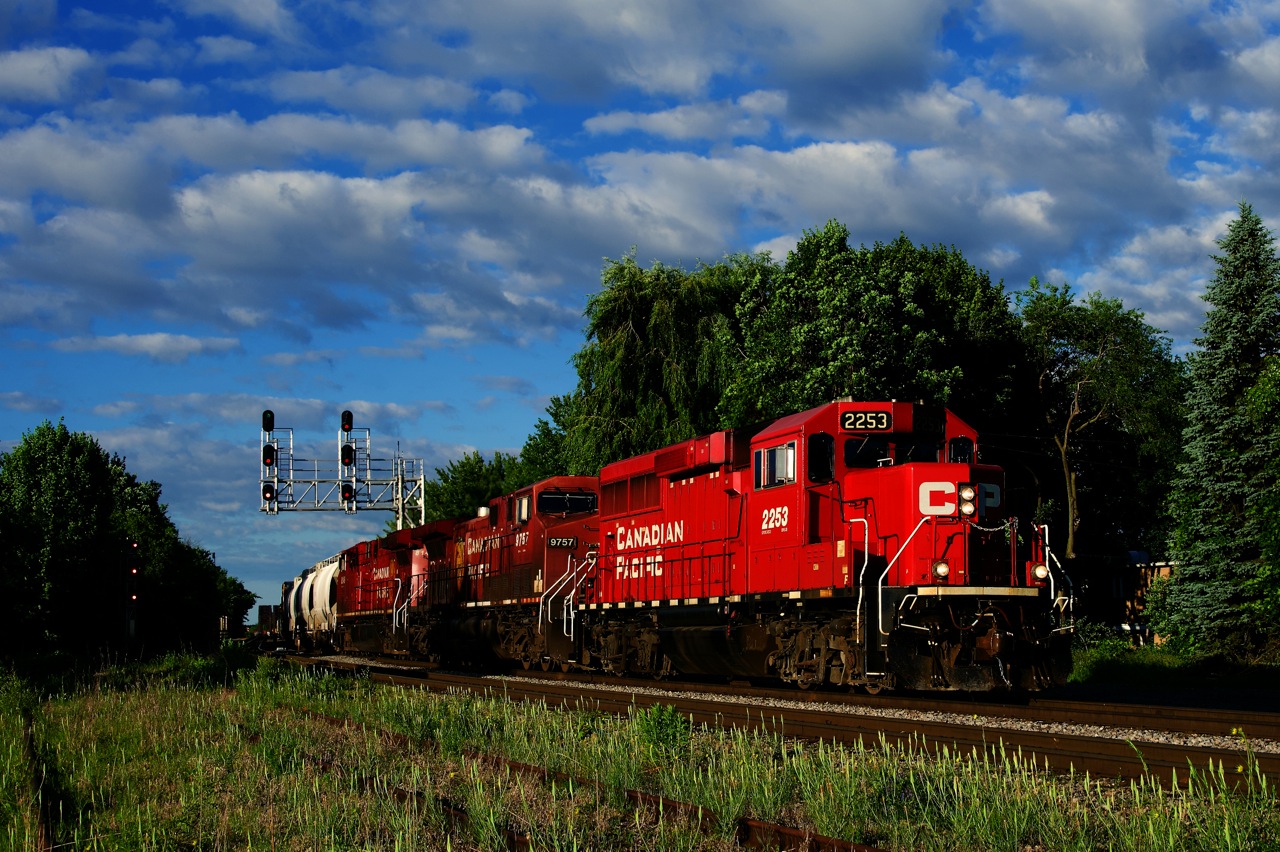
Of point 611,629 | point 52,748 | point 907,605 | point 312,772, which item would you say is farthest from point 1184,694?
point 52,748

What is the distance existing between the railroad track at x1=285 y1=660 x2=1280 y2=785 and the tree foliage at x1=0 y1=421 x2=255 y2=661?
2083 centimetres

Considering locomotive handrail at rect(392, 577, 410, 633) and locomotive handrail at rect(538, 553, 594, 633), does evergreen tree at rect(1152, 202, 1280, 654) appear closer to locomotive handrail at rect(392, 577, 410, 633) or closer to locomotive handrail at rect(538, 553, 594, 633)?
locomotive handrail at rect(538, 553, 594, 633)

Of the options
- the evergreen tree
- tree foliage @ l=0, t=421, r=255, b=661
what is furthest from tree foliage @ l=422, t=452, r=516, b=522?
the evergreen tree

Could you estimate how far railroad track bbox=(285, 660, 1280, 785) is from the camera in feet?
33.5

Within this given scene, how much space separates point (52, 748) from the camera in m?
14.2

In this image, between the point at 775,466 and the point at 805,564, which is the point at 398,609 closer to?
the point at 775,466

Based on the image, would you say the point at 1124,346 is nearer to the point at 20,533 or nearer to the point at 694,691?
the point at 694,691

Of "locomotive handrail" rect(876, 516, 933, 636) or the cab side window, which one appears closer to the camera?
"locomotive handrail" rect(876, 516, 933, 636)

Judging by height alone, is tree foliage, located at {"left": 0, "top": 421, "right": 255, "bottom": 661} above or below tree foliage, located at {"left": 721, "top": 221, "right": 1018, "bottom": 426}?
below

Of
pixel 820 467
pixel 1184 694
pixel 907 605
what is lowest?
pixel 1184 694

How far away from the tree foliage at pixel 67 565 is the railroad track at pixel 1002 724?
68.3 feet

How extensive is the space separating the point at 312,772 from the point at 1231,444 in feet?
88.5

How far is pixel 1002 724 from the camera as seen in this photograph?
13867 mm

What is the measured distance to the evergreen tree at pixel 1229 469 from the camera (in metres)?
29.1
